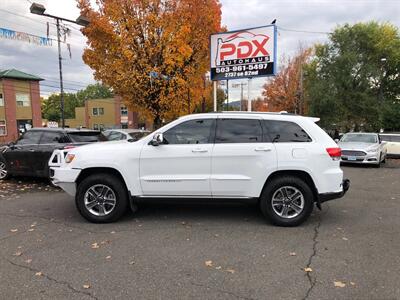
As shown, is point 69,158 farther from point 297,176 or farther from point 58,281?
point 297,176

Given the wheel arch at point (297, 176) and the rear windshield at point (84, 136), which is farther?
the rear windshield at point (84, 136)

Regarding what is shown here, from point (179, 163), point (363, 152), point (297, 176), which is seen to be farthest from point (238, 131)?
point (363, 152)

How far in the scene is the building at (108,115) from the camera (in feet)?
206

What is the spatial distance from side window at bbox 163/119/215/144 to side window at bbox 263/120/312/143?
3.09 feet

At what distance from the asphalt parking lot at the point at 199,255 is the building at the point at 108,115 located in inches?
2236

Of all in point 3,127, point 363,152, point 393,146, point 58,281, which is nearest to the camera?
point 58,281

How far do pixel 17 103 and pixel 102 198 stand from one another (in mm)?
40866

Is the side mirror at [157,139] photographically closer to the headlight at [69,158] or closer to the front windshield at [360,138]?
the headlight at [69,158]

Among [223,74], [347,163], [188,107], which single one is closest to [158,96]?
[188,107]

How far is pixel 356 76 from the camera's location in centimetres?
3039

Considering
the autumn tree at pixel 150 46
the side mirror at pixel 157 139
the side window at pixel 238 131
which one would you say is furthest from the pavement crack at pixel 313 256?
the autumn tree at pixel 150 46

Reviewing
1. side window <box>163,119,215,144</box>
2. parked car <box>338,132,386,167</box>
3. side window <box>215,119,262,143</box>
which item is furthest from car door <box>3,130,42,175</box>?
parked car <box>338,132,386,167</box>

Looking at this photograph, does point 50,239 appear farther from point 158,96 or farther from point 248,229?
point 158,96

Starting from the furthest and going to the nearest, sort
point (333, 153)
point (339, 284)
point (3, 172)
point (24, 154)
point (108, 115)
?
point (108, 115) → point (3, 172) → point (24, 154) → point (333, 153) → point (339, 284)
